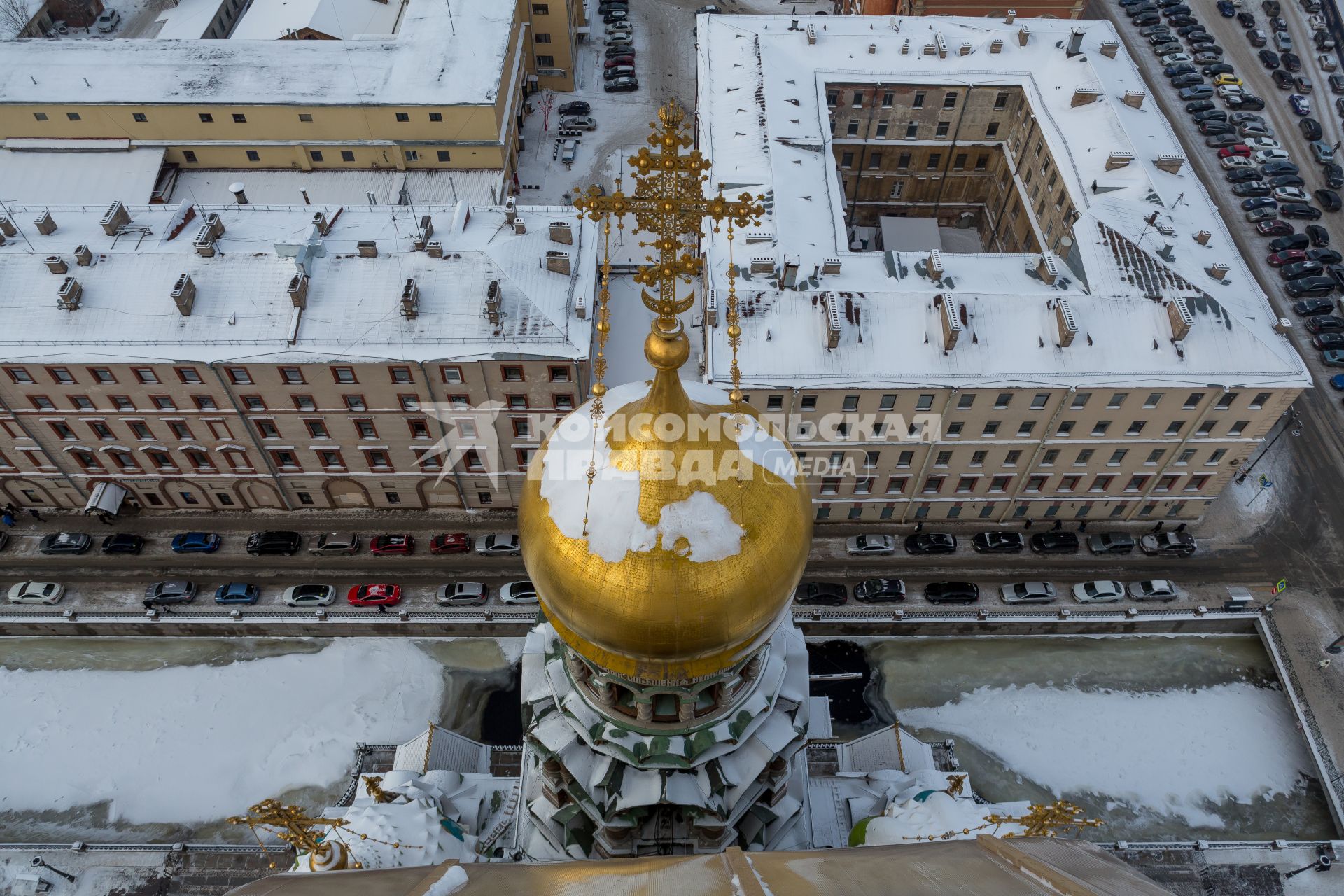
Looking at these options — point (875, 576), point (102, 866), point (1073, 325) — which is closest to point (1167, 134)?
point (1073, 325)

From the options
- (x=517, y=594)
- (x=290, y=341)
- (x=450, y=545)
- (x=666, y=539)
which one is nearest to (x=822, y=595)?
(x=517, y=594)

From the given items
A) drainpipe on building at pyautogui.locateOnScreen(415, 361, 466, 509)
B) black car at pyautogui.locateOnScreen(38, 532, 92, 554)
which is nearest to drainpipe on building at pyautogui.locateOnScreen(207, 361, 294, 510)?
drainpipe on building at pyautogui.locateOnScreen(415, 361, 466, 509)

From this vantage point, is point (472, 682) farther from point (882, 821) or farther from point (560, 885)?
point (560, 885)

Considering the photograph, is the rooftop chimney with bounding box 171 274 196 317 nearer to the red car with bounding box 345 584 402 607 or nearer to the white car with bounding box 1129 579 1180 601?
the red car with bounding box 345 584 402 607

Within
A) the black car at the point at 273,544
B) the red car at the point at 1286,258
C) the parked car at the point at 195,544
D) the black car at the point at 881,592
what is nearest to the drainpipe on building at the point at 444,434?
the black car at the point at 273,544

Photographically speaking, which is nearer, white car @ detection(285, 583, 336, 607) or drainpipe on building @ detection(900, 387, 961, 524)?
drainpipe on building @ detection(900, 387, 961, 524)
